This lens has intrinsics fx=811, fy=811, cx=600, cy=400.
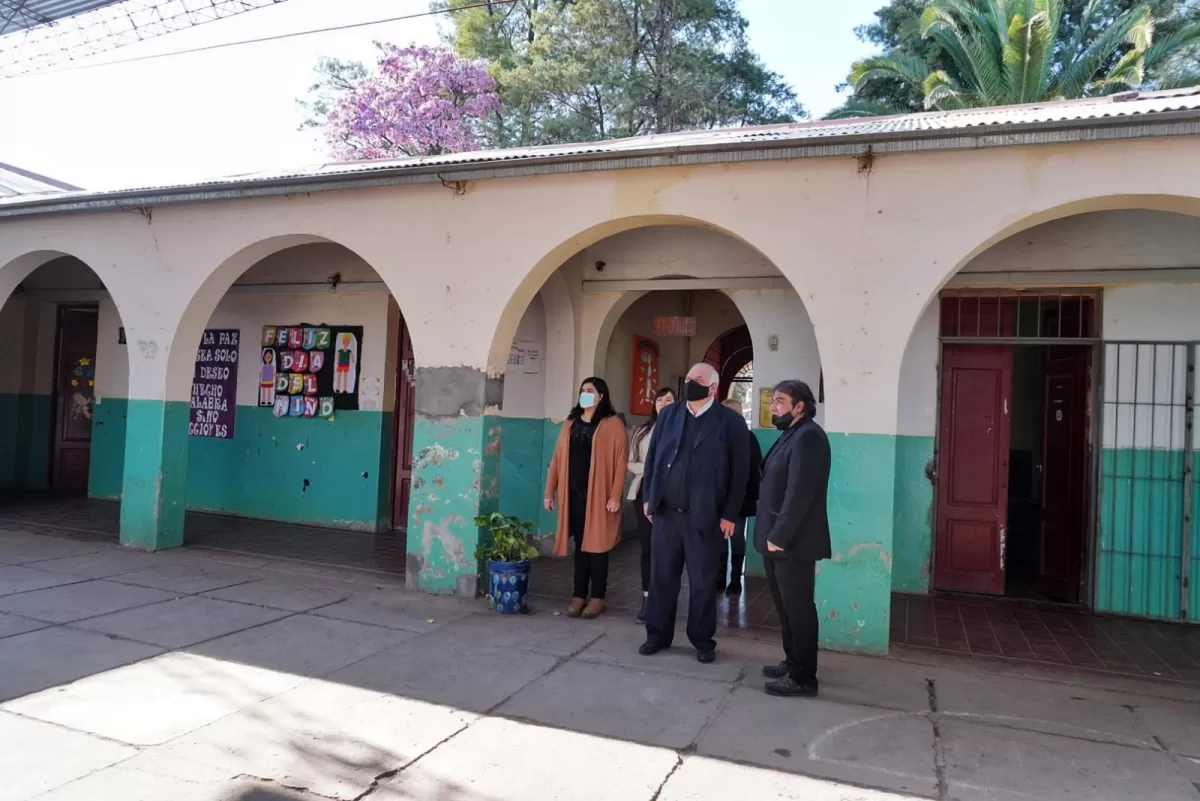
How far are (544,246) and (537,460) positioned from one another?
316 centimetres

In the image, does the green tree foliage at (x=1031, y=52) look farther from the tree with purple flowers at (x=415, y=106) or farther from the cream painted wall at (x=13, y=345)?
the cream painted wall at (x=13, y=345)

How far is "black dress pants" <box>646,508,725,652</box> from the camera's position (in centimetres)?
510

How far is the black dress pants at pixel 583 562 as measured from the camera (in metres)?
6.03

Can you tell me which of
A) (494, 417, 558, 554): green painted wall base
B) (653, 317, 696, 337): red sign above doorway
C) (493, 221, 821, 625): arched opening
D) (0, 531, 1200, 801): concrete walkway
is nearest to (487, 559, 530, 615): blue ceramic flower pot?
(0, 531, 1200, 801): concrete walkway

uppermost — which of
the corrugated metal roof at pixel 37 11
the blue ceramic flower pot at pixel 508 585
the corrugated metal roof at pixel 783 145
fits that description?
the corrugated metal roof at pixel 37 11

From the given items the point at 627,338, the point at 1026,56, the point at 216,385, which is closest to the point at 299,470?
the point at 216,385

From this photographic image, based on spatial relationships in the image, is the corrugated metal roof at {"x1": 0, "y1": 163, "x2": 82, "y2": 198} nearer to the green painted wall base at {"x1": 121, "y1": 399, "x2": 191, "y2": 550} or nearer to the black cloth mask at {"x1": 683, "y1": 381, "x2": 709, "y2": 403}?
the green painted wall base at {"x1": 121, "y1": 399, "x2": 191, "y2": 550}

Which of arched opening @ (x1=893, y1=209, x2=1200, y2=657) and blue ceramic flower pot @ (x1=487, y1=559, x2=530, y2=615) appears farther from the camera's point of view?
arched opening @ (x1=893, y1=209, x2=1200, y2=657)

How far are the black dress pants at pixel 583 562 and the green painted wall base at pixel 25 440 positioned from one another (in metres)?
9.63

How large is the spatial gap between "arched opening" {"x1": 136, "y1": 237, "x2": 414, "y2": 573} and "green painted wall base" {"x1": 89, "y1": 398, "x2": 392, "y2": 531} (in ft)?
0.04

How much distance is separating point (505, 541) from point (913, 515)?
3694mm

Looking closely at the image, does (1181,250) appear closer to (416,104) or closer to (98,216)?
(98,216)

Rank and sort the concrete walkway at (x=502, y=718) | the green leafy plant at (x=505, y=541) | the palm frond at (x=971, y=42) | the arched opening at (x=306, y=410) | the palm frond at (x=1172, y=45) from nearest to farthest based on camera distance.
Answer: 1. the concrete walkway at (x=502, y=718)
2. the green leafy plant at (x=505, y=541)
3. the arched opening at (x=306, y=410)
4. the palm frond at (x=1172, y=45)
5. the palm frond at (x=971, y=42)

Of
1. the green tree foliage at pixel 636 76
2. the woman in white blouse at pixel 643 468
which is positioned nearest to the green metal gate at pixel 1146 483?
the woman in white blouse at pixel 643 468
